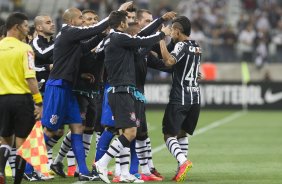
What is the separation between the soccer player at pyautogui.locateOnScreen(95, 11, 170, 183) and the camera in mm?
12469

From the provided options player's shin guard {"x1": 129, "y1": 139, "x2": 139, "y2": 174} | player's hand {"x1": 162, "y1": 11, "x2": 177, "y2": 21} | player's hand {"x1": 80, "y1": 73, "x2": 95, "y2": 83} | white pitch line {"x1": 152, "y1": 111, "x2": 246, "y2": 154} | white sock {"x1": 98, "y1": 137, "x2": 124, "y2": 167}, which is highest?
player's hand {"x1": 162, "y1": 11, "x2": 177, "y2": 21}

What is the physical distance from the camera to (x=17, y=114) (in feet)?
38.4

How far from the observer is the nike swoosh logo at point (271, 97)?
106 feet

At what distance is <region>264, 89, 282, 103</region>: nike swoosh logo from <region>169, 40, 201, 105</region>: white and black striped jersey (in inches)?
753

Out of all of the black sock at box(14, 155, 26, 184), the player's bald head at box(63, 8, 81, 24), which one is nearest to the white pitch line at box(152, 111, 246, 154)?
the player's bald head at box(63, 8, 81, 24)

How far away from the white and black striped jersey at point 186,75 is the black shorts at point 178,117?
0.30ft

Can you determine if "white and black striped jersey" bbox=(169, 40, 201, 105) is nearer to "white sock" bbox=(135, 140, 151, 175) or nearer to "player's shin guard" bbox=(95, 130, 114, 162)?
"white sock" bbox=(135, 140, 151, 175)

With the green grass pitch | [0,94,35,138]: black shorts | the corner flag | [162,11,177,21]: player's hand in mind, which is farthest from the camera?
the green grass pitch

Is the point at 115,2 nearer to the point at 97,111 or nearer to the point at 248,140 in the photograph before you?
the point at 248,140

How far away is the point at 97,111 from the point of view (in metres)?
14.4

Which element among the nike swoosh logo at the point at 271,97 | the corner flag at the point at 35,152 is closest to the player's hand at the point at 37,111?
the corner flag at the point at 35,152

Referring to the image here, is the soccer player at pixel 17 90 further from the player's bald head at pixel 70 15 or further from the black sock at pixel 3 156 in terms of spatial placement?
the player's bald head at pixel 70 15

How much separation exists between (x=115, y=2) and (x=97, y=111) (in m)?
23.1

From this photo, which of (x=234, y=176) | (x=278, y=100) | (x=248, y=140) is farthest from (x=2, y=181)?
(x=278, y=100)
